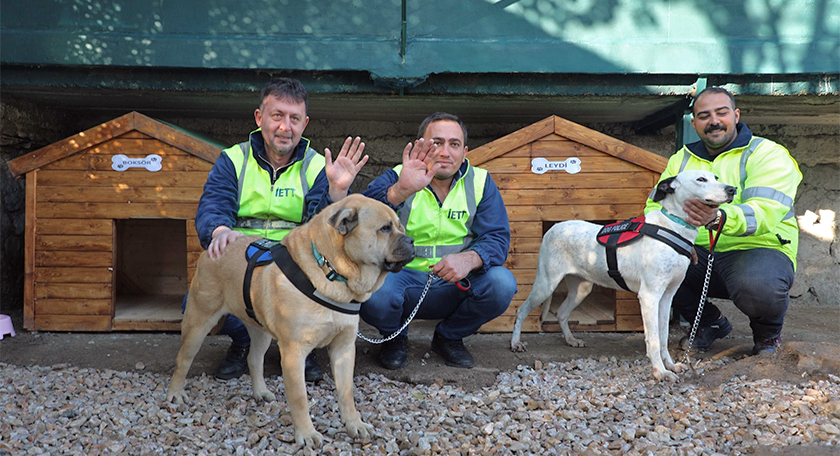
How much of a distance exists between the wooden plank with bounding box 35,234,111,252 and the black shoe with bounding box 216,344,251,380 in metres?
1.75

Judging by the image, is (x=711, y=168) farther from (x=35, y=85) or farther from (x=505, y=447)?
(x=35, y=85)

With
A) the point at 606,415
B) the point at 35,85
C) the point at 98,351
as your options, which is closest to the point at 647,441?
the point at 606,415

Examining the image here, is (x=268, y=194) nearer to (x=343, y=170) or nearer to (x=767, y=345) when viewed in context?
(x=343, y=170)

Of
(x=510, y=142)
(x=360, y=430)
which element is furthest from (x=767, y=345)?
(x=360, y=430)

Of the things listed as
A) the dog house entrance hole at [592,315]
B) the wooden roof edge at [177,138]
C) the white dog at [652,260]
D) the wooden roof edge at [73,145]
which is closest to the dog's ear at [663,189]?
the white dog at [652,260]

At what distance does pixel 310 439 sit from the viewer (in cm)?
269

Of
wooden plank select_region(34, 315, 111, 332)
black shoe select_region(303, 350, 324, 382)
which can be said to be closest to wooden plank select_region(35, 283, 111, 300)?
wooden plank select_region(34, 315, 111, 332)

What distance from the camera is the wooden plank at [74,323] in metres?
4.83

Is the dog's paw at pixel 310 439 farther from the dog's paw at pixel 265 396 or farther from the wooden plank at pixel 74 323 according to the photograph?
the wooden plank at pixel 74 323

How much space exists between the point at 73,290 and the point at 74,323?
0.88ft

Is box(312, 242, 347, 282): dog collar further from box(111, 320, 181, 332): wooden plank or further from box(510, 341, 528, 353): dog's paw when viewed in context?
box(111, 320, 181, 332): wooden plank

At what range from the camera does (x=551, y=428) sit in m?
2.92

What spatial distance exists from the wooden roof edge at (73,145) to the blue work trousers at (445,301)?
2609 millimetres

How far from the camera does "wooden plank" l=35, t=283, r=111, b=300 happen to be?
4.84 meters
